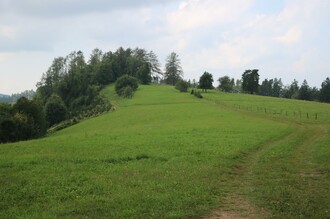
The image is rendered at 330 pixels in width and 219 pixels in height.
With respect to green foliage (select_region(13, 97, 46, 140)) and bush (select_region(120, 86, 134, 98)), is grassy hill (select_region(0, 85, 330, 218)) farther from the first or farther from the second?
bush (select_region(120, 86, 134, 98))

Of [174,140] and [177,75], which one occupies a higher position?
[177,75]

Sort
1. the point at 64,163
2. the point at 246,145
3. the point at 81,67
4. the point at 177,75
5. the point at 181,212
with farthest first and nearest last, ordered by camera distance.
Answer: the point at 177,75 → the point at 81,67 → the point at 246,145 → the point at 64,163 → the point at 181,212

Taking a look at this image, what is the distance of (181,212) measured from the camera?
12578 mm

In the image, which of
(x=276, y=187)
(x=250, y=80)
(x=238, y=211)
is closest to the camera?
(x=238, y=211)

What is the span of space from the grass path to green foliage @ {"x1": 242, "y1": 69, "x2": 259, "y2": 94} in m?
129

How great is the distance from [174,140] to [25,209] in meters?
20.9

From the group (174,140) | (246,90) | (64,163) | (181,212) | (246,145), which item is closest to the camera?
(181,212)

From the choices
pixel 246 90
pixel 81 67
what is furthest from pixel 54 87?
pixel 246 90

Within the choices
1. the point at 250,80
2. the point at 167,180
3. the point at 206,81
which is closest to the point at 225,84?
the point at 250,80

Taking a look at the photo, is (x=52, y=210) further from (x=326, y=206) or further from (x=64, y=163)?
(x=326, y=206)

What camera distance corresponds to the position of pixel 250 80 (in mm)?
154125

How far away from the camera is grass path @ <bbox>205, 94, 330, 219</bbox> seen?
1291cm

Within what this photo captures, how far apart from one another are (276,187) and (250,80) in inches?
5621

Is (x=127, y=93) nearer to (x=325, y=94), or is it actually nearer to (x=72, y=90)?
(x=72, y=90)
